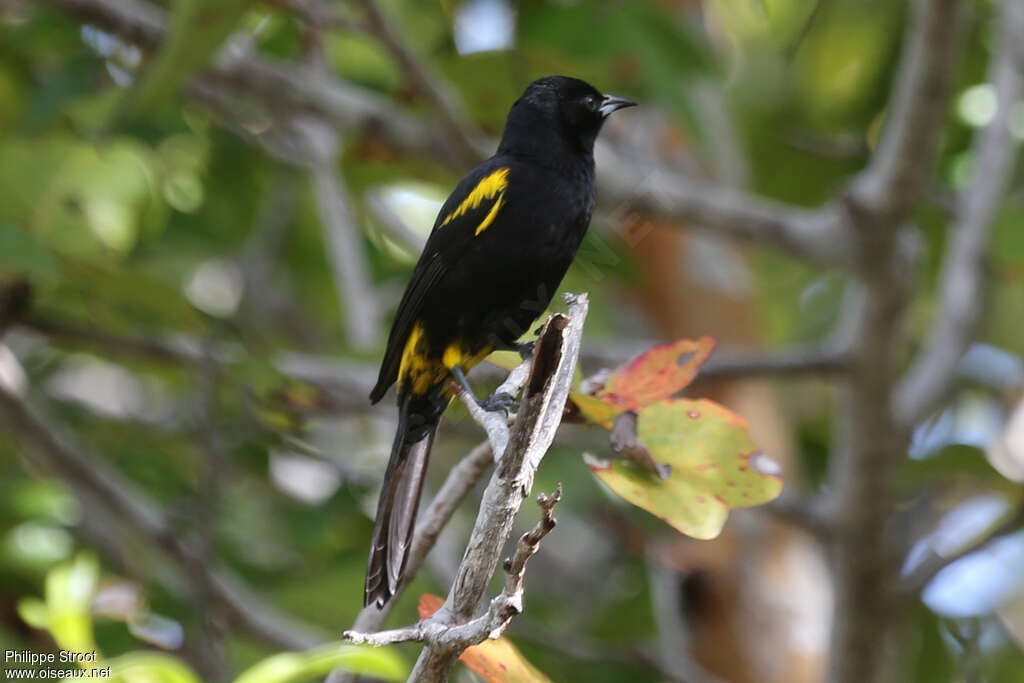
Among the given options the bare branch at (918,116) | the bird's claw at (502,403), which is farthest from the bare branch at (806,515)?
the bird's claw at (502,403)

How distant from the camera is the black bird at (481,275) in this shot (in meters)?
3.02

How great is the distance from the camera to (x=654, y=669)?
365 cm

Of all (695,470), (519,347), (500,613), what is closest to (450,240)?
(519,347)

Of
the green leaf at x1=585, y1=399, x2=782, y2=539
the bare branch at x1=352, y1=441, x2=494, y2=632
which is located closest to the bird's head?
the bare branch at x1=352, y1=441, x2=494, y2=632

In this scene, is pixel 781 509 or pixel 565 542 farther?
pixel 565 542

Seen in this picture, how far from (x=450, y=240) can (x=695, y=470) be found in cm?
133

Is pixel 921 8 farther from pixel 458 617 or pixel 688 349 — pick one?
pixel 458 617

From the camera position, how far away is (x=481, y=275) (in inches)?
122

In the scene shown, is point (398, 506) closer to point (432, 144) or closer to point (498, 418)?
point (498, 418)

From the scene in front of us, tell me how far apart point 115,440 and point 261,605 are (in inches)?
64.3

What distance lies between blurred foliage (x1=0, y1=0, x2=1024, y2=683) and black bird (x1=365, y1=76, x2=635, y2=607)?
0.50 ft

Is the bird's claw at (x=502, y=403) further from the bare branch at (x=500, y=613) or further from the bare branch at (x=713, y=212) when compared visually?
the bare branch at (x=713, y=212)

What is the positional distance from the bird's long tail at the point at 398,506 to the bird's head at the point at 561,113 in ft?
2.67

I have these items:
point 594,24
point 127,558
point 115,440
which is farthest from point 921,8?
point 115,440
